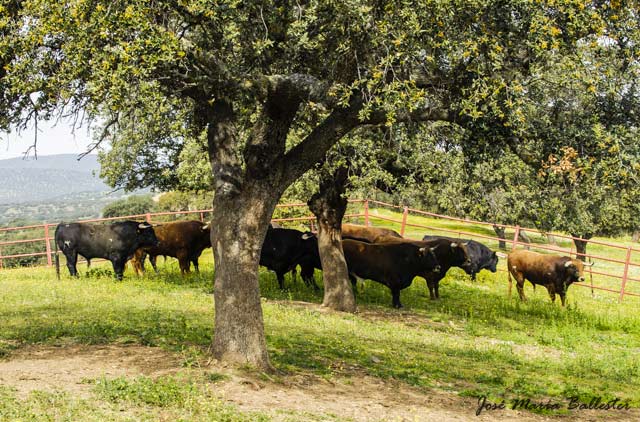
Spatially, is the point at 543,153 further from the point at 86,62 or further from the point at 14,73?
the point at 14,73

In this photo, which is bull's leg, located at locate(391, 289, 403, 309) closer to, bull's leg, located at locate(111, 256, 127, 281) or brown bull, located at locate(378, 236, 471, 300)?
brown bull, located at locate(378, 236, 471, 300)

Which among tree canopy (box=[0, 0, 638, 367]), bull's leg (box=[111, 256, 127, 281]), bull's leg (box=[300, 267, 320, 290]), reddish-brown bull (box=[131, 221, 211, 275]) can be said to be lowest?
bull's leg (box=[300, 267, 320, 290])

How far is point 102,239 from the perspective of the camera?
21047 mm

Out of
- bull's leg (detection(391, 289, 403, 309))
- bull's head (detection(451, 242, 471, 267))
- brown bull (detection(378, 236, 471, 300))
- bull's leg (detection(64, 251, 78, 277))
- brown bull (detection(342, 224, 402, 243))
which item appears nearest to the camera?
bull's leg (detection(391, 289, 403, 309))

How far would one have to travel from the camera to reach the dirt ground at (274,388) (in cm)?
838

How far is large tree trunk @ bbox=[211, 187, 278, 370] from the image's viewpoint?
9.73m

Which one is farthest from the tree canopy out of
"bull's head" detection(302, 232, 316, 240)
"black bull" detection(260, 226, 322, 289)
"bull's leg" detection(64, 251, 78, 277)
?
"bull's leg" detection(64, 251, 78, 277)

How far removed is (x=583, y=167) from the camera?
9289mm

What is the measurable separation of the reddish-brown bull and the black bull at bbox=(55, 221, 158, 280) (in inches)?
22.0

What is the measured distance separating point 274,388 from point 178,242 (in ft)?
44.1

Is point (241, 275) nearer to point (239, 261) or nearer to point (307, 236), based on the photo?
point (239, 261)

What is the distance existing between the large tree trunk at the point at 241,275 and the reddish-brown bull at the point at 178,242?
12161 mm

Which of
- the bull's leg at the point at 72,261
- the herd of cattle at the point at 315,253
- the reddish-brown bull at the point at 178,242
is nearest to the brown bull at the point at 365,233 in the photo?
the herd of cattle at the point at 315,253

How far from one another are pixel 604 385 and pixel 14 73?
10327 millimetres
